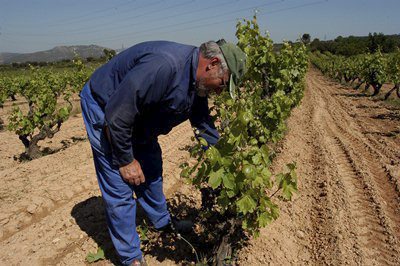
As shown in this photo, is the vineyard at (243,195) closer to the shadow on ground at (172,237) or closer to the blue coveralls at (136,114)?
the shadow on ground at (172,237)

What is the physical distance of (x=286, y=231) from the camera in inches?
154

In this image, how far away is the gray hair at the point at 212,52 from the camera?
7.43ft

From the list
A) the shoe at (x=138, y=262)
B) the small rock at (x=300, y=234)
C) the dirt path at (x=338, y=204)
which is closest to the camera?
the shoe at (x=138, y=262)

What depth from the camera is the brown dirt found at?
3539 mm

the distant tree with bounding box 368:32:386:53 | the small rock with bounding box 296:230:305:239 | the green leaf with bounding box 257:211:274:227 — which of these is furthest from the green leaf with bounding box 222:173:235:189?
the distant tree with bounding box 368:32:386:53

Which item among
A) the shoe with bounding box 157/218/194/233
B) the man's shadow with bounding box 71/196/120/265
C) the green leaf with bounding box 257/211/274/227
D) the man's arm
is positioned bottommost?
the man's shadow with bounding box 71/196/120/265

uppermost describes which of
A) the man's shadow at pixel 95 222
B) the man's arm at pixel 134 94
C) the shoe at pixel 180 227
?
the man's arm at pixel 134 94

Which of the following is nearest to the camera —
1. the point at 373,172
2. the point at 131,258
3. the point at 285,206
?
the point at 131,258

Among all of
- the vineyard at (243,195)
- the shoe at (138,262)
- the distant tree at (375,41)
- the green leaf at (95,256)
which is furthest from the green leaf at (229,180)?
the distant tree at (375,41)

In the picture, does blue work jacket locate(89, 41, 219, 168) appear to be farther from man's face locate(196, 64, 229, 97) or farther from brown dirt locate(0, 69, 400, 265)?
brown dirt locate(0, 69, 400, 265)

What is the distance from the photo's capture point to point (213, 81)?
2.34m

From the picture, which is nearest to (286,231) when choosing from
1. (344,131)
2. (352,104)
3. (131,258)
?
(131,258)

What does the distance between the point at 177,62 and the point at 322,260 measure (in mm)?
2557

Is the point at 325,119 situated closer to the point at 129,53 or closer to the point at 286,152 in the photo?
the point at 286,152
